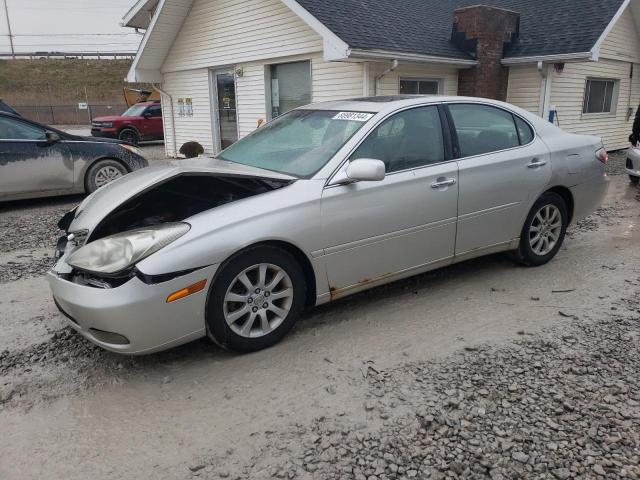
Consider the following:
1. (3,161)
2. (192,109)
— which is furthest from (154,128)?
(3,161)

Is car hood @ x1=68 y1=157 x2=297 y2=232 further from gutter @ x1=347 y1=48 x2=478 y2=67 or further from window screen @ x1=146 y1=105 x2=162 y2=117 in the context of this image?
window screen @ x1=146 y1=105 x2=162 y2=117

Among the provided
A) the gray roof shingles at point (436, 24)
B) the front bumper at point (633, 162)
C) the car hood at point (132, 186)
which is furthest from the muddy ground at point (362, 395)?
the gray roof shingles at point (436, 24)

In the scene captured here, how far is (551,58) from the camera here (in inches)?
435

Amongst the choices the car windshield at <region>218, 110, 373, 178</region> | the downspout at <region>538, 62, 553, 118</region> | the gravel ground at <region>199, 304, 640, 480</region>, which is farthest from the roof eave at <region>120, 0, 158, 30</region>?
the gravel ground at <region>199, 304, 640, 480</region>

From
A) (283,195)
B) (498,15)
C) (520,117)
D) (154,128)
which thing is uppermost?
(498,15)

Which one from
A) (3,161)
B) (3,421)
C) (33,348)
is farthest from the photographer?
(3,161)

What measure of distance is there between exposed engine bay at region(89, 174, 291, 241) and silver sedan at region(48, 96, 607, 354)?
0.01m

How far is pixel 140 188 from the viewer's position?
347 centimetres

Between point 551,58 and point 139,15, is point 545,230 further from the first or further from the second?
point 139,15

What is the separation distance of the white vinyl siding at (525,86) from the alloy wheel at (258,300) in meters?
10.4

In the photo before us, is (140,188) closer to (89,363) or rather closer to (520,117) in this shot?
(89,363)

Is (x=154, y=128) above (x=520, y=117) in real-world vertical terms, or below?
below

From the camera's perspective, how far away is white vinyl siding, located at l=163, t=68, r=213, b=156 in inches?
559

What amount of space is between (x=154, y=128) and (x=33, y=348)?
19.1 metres
